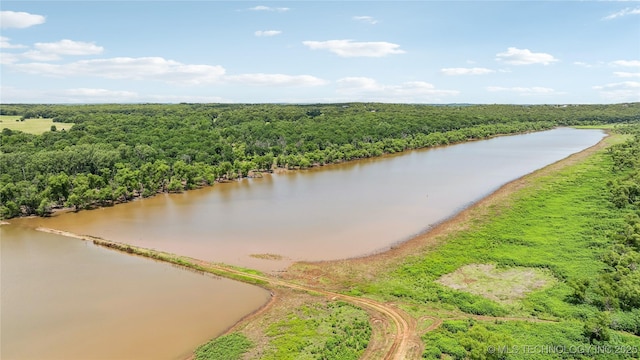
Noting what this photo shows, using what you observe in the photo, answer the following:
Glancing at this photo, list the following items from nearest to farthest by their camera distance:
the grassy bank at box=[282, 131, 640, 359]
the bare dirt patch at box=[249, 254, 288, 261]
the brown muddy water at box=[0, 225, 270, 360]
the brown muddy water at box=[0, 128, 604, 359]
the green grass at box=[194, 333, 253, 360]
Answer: the grassy bank at box=[282, 131, 640, 359], the green grass at box=[194, 333, 253, 360], the brown muddy water at box=[0, 225, 270, 360], the brown muddy water at box=[0, 128, 604, 359], the bare dirt patch at box=[249, 254, 288, 261]

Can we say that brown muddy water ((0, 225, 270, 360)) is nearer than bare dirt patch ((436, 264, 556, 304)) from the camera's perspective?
Yes

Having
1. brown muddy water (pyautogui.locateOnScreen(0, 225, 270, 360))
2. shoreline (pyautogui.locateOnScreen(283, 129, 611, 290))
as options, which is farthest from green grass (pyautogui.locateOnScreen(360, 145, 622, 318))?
brown muddy water (pyautogui.locateOnScreen(0, 225, 270, 360))

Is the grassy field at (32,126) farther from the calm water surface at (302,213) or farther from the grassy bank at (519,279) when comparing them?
the grassy bank at (519,279)

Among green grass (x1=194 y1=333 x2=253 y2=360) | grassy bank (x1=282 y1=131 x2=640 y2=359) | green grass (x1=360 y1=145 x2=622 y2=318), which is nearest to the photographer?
grassy bank (x1=282 y1=131 x2=640 y2=359)

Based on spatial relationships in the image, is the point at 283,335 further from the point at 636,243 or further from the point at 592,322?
the point at 636,243

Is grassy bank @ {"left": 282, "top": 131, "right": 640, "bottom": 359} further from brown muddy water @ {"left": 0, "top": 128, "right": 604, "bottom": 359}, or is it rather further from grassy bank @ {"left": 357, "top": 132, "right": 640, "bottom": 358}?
brown muddy water @ {"left": 0, "top": 128, "right": 604, "bottom": 359}

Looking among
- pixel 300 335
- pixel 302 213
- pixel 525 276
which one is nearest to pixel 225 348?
pixel 300 335
